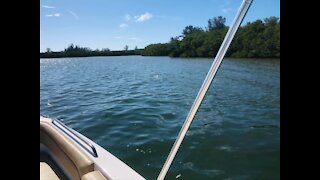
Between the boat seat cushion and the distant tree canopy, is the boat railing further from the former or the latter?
the distant tree canopy

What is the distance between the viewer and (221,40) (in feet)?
6.57

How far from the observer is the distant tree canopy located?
10.1 ft

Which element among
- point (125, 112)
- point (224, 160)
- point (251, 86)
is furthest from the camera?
point (251, 86)

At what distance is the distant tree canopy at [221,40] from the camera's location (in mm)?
3085

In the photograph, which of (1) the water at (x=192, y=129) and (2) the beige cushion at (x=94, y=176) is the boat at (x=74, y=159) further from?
(1) the water at (x=192, y=129)

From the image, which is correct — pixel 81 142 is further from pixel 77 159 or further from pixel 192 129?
pixel 192 129

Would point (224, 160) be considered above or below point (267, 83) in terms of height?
below

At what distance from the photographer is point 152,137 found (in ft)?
16.6

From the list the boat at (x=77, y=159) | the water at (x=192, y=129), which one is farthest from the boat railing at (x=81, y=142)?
the water at (x=192, y=129)
